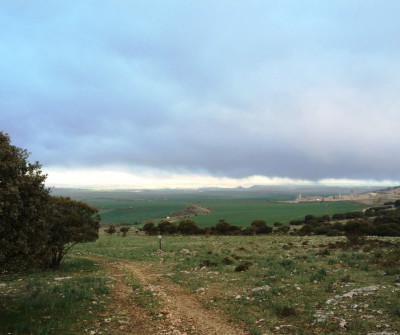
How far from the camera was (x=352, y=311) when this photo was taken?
10516mm

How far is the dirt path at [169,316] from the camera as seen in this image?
1015 cm

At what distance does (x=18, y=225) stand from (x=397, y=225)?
195 ft

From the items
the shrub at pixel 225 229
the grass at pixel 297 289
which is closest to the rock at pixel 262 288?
the grass at pixel 297 289

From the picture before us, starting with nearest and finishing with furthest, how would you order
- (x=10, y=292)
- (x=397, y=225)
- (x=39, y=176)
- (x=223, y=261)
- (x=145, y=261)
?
(x=39, y=176), (x=10, y=292), (x=223, y=261), (x=145, y=261), (x=397, y=225)

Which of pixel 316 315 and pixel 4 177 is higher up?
pixel 4 177

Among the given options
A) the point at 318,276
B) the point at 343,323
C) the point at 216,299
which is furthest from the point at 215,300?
the point at 318,276

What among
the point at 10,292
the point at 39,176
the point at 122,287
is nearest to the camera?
the point at 39,176

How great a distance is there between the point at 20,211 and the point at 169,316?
24.1ft

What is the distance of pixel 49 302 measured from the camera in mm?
12234

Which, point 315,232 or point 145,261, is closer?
point 145,261

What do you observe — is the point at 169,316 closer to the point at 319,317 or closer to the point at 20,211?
the point at 319,317

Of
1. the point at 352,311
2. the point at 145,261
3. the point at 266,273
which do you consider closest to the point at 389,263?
the point at 266,273

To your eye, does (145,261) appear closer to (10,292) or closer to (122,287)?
(122,287)

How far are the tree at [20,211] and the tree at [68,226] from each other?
8.64 meters
